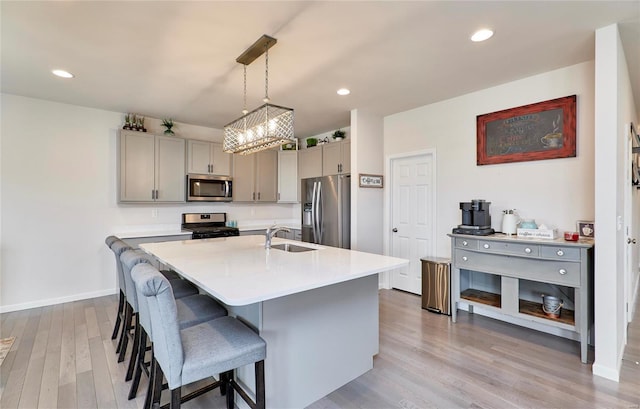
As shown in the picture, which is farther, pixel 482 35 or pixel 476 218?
pixel 476 218

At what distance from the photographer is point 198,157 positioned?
15.7 ft

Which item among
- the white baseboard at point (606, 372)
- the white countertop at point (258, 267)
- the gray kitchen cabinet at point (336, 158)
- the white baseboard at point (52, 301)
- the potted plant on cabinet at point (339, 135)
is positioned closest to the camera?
the white countertop at point (258, 267)

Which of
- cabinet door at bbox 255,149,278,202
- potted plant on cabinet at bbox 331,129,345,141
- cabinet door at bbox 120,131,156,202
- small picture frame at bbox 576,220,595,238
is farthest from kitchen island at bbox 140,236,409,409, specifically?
cabinet door at bbox 255,149,278,202

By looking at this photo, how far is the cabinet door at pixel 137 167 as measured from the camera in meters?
4.17

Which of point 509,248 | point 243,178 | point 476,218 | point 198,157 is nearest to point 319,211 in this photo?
point 243,178

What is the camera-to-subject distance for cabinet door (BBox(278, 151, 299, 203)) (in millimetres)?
5715

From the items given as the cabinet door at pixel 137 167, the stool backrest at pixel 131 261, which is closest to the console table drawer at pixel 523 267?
the stool backrest at pixel 131 261

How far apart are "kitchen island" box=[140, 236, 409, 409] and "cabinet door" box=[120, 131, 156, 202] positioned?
2.26m

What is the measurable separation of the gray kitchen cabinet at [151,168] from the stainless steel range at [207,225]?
0.40 metres

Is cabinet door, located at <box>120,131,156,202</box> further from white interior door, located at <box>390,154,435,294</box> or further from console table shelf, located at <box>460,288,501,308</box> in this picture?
console table shelf, located at <box>460,288,501,308</box>

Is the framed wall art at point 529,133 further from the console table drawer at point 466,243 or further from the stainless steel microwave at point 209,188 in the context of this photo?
the stainless steel microwave at point 209,188

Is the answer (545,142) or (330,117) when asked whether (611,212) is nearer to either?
(545,142)

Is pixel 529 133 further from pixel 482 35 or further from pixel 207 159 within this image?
pixel 207 159

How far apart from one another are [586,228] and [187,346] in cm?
332
